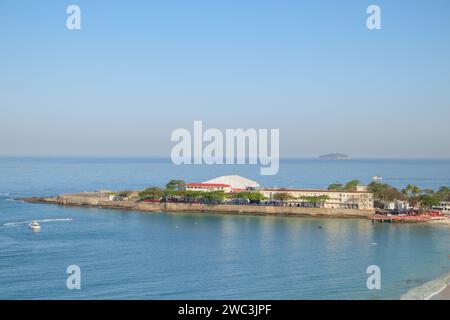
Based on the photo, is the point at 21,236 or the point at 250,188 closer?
the point at 21,236

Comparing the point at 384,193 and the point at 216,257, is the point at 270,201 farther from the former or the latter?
the point at 216,257

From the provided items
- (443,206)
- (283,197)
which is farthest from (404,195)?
(283,197)

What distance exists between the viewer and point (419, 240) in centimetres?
1348

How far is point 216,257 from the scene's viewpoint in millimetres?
10922

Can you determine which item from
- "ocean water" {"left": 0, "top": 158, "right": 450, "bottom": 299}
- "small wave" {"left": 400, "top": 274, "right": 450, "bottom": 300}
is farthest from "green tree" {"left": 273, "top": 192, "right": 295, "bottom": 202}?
"small wave" {"left": 400, "top": 274, "right": 450, "bottom": 300}

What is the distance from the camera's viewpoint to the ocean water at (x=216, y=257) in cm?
840

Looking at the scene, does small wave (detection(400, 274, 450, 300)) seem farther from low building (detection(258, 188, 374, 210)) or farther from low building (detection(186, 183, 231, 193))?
low building (detection(186, 183, 231, 193))

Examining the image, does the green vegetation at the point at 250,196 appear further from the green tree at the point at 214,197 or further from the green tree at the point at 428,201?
the green tree at the point at 428,201

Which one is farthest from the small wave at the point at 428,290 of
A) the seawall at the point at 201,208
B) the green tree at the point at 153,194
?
the green tree at the point at 153,194

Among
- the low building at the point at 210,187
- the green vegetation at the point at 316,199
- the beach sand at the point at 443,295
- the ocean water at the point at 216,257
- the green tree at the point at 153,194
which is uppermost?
the low building at the point at 210,187

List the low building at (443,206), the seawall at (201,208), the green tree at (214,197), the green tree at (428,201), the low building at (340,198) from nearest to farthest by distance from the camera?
the seawall at (201,208) < the green tree at (428,201) < the low building at (340,198) < the low building at (443,206) < the green tree at (214,197)
